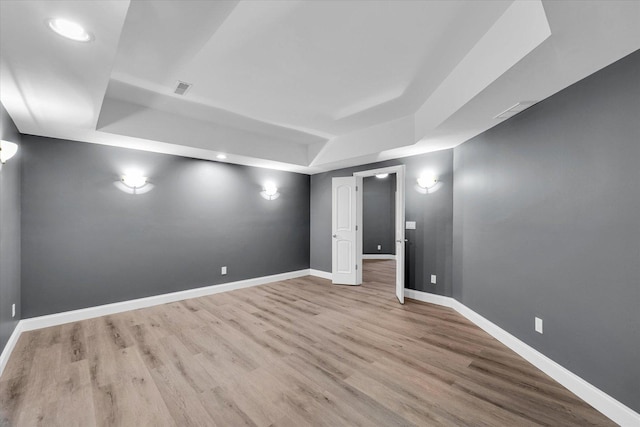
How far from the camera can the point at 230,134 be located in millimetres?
4328

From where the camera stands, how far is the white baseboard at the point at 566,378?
1783mm

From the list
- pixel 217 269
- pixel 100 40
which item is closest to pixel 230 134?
pixel 217 269

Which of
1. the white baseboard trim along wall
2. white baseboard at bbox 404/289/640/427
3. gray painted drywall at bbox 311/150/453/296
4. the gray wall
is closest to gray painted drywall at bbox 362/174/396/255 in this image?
gray painted drywall at bbox 311/150/453/296

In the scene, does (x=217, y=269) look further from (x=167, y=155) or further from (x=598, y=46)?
(x=598, y=46)

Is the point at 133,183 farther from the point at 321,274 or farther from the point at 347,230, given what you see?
the point at 321,274

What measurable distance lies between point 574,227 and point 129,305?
5390 millimetres

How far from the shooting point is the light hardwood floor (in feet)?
6.17

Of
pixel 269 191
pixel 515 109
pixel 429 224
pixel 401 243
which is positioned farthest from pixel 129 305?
pixel 515 109

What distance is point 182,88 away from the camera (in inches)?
118

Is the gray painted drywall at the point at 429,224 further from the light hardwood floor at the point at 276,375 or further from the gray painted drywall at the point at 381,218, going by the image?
the gray painted drywall at the point at 381,218

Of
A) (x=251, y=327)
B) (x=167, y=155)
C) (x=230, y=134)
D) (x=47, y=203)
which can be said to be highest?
(x=230, y=134)

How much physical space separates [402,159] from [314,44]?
2965 mm

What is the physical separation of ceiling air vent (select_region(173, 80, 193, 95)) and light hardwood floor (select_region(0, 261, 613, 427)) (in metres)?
2.85

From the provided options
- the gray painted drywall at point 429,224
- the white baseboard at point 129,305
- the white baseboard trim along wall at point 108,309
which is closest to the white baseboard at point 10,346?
the white baseboard trim along wall at point 108,309
